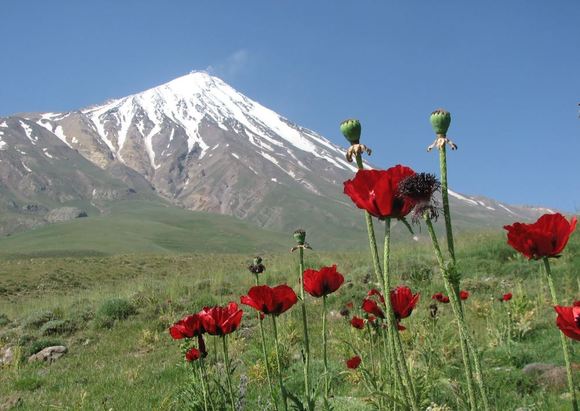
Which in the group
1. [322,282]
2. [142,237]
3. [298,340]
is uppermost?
[142,237]

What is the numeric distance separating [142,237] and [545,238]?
135 meters

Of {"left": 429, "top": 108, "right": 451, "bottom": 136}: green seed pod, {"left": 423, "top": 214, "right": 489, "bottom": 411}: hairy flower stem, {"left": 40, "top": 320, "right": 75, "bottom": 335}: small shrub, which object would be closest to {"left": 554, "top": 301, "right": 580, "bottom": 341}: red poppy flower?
{"left": 423, "top": 214, "right": 489, "bottom": 411}: hairy flower stem

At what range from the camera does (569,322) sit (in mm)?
1435

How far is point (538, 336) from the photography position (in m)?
6.80

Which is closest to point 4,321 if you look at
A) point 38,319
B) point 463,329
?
point 38,319

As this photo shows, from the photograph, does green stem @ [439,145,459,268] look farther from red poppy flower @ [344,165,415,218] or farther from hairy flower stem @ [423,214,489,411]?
red poppy flower @ [344,165,415,218]

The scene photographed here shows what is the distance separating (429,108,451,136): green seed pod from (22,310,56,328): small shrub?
11.9 meters

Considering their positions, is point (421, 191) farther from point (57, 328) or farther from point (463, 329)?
point (57, 328)

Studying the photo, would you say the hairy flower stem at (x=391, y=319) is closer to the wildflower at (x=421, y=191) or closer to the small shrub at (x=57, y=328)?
the wildflower at (x=421, y=191)

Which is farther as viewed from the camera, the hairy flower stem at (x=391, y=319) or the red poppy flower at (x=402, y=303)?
the red poppy flower at (x=402, y=303)

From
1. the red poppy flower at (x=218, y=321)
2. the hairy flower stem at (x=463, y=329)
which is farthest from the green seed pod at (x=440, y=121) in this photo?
the red poppy flower at (x=218, y=321)

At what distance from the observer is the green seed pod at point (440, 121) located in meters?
1.66

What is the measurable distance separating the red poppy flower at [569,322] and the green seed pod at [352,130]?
86 cm

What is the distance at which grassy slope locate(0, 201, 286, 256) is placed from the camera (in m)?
107
